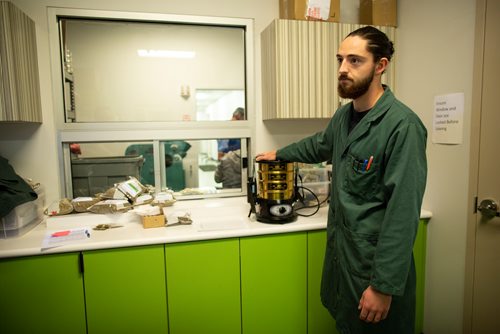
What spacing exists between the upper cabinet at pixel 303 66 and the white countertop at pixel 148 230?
717 mm

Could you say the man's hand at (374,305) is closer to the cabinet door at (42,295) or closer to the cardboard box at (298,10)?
the cabinet door at (42,295)

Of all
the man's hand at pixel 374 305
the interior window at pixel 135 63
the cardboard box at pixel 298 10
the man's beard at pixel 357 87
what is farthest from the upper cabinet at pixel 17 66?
the man's hand at pixel 374 305

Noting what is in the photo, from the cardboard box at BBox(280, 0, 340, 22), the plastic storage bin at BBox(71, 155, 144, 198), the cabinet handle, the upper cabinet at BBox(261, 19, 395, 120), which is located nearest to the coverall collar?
the upper cabinet at BBox(261, 19, 395, 120)

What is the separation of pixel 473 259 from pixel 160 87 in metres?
2.57

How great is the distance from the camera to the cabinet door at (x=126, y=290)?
170cm

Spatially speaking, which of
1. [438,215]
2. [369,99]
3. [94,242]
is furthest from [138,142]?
[438,215]

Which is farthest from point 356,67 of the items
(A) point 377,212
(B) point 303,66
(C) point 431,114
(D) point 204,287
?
(D) point 204,287

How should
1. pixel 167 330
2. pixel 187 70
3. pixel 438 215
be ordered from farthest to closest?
pixel 187 70
pixel 438 215
pixel 167 330

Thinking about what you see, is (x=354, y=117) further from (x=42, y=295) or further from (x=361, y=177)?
(x=42, y=295)

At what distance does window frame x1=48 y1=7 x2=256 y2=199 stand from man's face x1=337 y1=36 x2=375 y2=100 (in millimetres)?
1171

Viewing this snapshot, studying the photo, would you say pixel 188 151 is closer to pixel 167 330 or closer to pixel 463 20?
pixel 167 330

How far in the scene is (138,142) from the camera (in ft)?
7.95

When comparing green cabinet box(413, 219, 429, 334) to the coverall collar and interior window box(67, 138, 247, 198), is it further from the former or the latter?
interior window box(67, 138, 247, 198)

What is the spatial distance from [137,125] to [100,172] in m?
0.43
